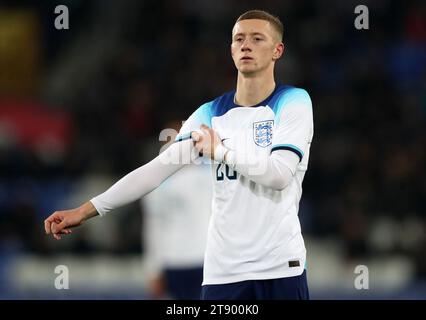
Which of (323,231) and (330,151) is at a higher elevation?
(330,151)

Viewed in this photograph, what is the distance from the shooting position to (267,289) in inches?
191

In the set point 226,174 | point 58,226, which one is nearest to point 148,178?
point 226,174

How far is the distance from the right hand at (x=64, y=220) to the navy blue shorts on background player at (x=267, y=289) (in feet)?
2.67

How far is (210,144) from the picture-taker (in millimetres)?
4855

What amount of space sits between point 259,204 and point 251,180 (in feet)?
0.43

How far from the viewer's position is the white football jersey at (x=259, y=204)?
15.9ft

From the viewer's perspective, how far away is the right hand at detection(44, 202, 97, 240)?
485cm

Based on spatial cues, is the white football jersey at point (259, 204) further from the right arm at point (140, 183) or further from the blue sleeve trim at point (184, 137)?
the right arm at point (140, 183)

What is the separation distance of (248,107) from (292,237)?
74cm

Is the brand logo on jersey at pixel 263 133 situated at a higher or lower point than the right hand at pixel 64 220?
higher

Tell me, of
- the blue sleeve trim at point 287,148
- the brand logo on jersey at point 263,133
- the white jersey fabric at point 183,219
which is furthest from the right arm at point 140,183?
the white jersey fabric at point 183,219

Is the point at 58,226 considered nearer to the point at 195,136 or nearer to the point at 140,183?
the point at 140,183
